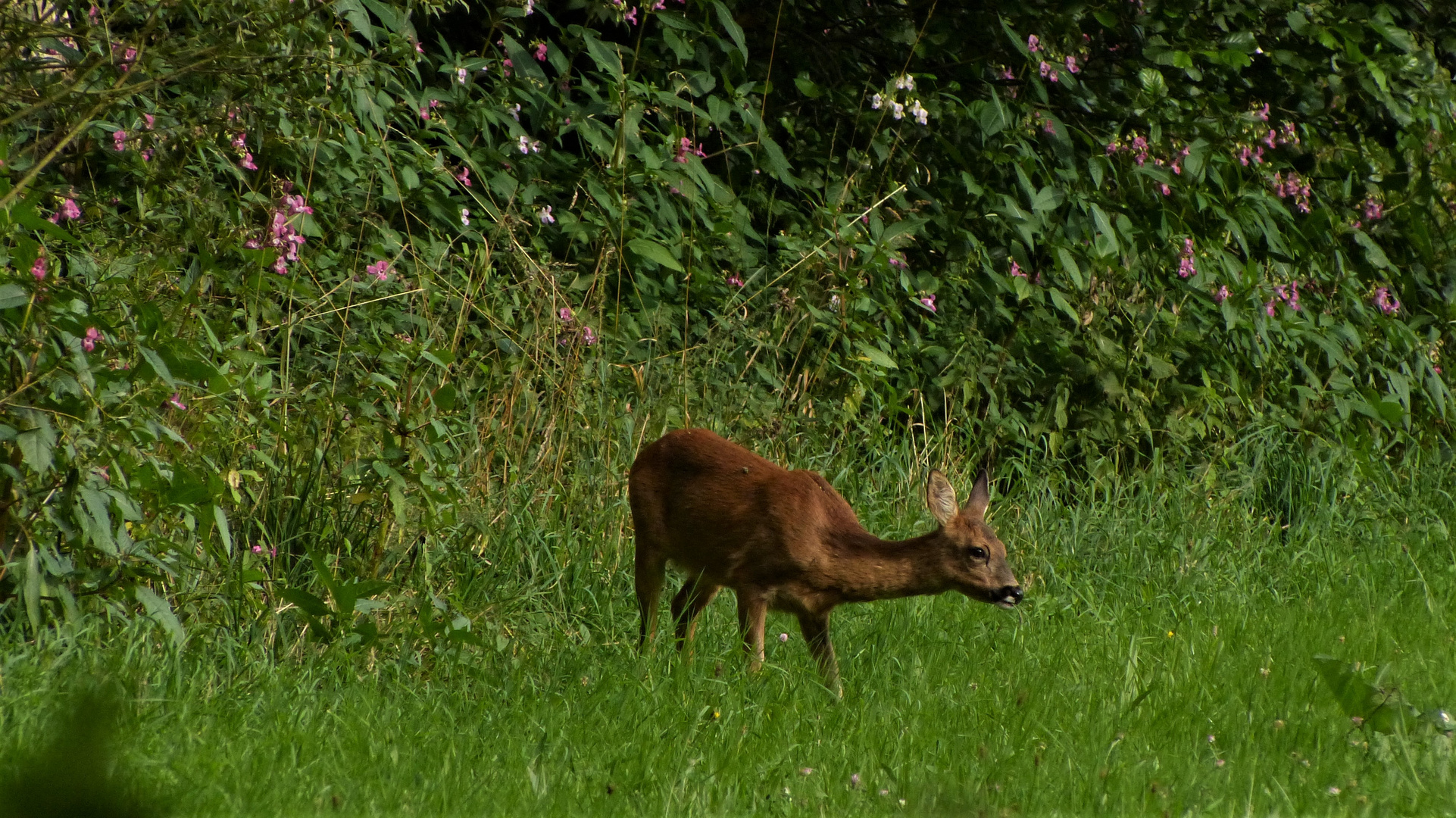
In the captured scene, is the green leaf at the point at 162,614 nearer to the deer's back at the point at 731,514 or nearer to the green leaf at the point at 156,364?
the green leaf at the point at 156,364

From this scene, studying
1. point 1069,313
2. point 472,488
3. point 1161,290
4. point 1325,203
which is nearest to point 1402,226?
point 1325,203

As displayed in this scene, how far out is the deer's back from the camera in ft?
17.1

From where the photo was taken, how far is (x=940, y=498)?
537 centimetres

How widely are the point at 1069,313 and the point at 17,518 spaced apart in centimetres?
530

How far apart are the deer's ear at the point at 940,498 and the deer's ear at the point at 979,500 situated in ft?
0.22

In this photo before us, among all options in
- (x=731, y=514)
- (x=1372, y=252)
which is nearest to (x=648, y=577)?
(x=731, y=514)

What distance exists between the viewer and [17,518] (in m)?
4.01

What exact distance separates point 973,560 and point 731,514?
843mm

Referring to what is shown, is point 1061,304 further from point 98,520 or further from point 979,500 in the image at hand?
point 98,520

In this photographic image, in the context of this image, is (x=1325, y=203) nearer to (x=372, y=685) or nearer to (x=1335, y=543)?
(x=1335, y=543)

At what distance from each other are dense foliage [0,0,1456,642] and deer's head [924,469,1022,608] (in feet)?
4.73

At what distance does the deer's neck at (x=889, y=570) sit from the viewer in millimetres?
5230

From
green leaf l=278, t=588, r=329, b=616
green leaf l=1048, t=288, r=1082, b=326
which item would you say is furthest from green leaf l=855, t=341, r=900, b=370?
green leaf l=278, t=588, r=329, b=616

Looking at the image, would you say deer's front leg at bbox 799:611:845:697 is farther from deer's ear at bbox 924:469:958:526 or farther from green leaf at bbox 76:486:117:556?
green leaf at bbox 76:486:117:556
